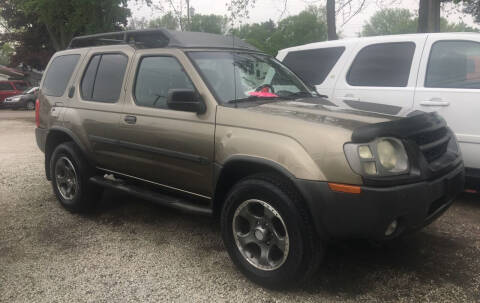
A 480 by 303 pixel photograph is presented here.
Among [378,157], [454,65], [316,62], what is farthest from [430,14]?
[378,157]

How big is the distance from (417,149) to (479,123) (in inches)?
85.0

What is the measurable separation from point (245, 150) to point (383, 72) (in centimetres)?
298

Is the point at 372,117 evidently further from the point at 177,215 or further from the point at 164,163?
the point at 177,215

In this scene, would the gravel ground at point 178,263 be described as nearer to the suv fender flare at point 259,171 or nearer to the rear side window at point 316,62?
the suv fender flare at point 259,171

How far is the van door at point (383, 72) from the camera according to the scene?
5051 millimetres

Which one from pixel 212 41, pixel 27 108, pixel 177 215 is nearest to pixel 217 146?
pixel 212 41

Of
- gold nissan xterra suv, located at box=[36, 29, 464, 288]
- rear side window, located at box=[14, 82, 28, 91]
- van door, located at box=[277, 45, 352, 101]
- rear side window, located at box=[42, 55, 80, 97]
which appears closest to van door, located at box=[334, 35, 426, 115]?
van door, located at box=[277, 45, 352, 101]

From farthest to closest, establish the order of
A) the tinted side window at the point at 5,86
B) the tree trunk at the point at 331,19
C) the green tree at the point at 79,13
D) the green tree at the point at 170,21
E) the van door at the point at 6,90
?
the tinted side window at the point at 5,86
the van door at the point at 6,90
the green tree at the point at 79,13
the green tree at the point at 170,21
the tree trunk at the point at 331,19

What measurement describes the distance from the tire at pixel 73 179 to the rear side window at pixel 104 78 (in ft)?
2.14

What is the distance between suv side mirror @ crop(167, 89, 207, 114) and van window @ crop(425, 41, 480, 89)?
2.87m

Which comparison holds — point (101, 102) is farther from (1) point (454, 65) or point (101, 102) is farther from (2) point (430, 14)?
(2) point (430, 14)

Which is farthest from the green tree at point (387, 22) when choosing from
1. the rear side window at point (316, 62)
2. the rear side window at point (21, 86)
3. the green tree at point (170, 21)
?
the rear side window at point (316, 62)

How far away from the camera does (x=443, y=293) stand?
3.00m

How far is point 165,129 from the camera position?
12.1 feet
